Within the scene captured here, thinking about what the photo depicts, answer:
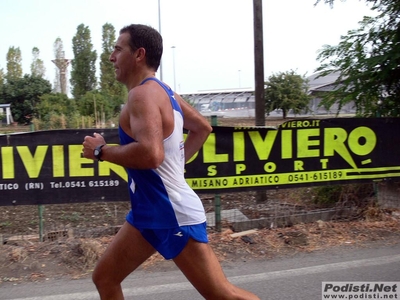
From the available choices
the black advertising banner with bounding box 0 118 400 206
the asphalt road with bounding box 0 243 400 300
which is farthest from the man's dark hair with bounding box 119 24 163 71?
the black advertising banner with bounding box 0 118 400 206

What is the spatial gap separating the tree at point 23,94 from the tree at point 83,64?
5.92 meters

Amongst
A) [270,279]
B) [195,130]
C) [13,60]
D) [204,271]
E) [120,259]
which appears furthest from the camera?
[13,60]

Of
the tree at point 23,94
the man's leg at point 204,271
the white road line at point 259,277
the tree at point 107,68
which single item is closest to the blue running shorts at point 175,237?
the man's leg at point 204,271

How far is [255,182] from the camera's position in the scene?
20.0 feet

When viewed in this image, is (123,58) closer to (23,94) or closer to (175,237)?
(175,237)

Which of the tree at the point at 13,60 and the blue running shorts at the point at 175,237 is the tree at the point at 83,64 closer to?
the tree at the point at 13,60

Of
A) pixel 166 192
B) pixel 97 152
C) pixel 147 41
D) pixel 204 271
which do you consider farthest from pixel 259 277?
pixel 147 41

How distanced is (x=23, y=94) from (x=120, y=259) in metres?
44.1

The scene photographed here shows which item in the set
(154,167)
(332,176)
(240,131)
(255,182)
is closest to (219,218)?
(255,182)

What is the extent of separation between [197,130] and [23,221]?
4.44 m

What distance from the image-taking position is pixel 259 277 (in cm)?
453

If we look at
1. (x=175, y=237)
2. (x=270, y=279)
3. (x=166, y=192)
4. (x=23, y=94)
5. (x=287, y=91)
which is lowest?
(x=270, y=279)

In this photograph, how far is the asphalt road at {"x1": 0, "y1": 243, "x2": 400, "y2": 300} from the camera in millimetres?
4105

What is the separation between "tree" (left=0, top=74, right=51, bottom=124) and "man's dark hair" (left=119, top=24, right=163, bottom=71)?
42656 mm
